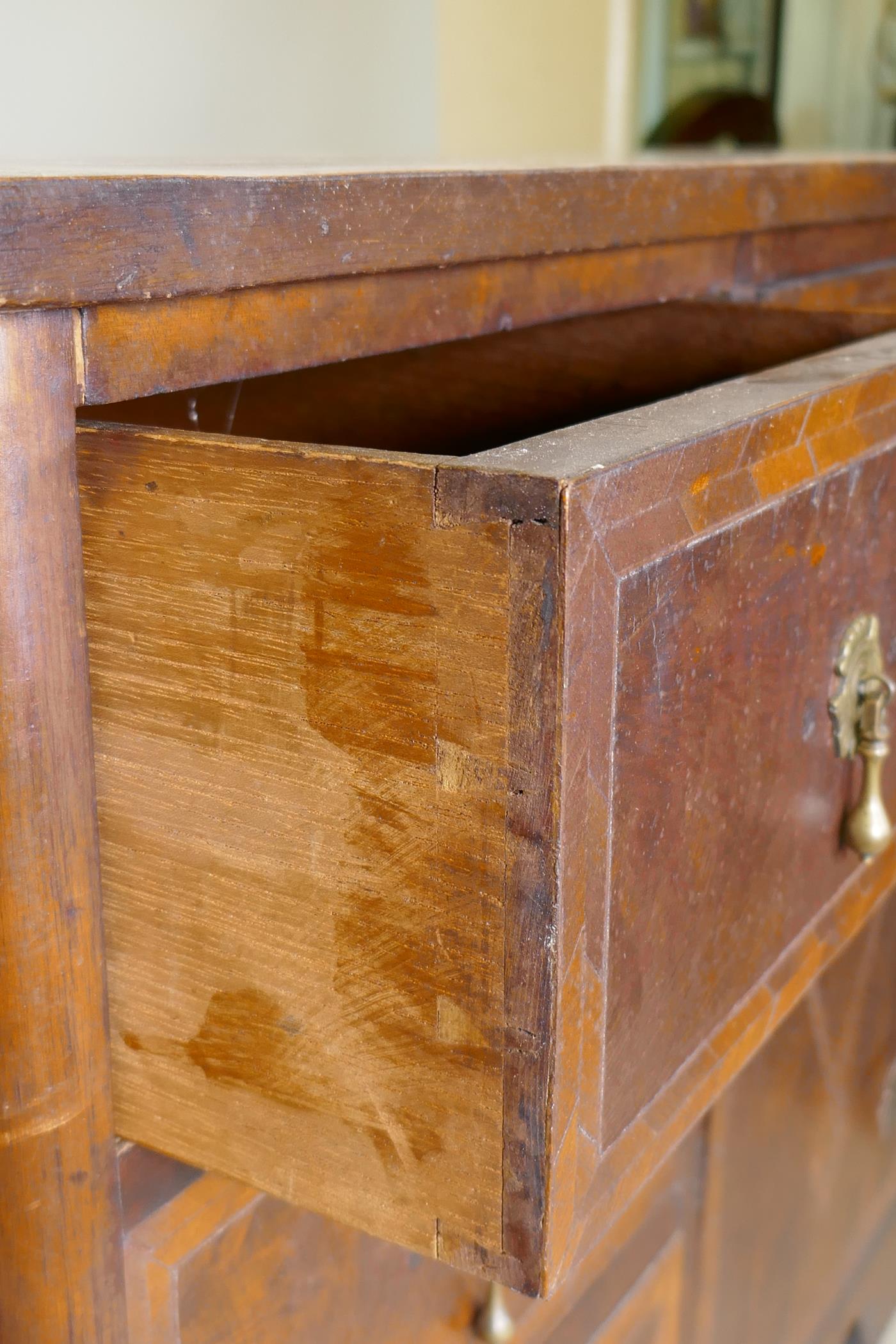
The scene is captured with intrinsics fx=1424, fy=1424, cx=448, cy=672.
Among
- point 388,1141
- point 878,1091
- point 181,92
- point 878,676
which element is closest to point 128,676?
point 388,1141

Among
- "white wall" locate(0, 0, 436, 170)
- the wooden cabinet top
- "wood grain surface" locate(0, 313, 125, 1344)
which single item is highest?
"white wall" locate(0, 0, 436, 170)

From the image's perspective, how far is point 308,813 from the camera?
41 centimetres

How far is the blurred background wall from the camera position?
1126 mm

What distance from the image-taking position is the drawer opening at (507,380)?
708mm

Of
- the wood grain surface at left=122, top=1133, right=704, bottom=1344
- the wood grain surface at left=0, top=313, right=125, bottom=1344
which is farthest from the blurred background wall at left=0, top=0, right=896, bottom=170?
the wood grain surface at left=122, top=1133, right=704, bottom=1344

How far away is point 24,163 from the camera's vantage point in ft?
1.54

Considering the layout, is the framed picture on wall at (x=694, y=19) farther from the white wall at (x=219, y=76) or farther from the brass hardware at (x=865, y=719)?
the brass hardware at (x=865, y=719)

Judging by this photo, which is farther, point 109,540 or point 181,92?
point 181,92

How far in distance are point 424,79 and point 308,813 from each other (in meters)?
1.45

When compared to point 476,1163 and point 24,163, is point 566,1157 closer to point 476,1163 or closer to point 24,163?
point 476,1163

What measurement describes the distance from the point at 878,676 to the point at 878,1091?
2.21ft

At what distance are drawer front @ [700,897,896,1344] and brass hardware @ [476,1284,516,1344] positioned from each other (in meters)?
0.22

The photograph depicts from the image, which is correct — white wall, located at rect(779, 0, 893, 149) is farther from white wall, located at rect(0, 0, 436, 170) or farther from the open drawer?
the open drawer

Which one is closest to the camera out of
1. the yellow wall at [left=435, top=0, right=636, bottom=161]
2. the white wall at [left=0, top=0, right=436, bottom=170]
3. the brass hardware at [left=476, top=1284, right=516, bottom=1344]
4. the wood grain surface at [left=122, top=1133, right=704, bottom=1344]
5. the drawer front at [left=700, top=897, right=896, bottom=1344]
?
the wood grain surface at [left=122, top=1133, right=704, bottom=1344]
